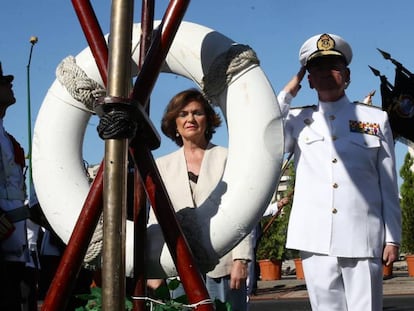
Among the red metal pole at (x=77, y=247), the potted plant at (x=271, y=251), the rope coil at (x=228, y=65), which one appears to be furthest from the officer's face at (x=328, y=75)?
the potted plant at (x=271, y=251)

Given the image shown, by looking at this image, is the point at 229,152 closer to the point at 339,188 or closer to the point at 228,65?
the point at 228,65

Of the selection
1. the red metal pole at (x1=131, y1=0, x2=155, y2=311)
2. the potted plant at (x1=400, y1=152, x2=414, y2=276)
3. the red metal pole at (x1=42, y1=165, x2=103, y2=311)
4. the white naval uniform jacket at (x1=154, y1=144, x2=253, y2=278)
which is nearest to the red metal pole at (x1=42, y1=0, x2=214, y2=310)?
the red metal pole at (x1=42, y1=165, x2=103, y2=311)

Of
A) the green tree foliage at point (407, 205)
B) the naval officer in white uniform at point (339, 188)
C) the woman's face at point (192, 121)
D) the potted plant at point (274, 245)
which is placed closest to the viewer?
the naval officer in white uniform at point (339, 188)

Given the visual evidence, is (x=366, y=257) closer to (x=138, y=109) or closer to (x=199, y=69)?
(x=199, y=69)

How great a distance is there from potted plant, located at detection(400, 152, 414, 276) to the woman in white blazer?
1482 cm

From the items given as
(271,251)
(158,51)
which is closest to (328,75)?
(158,51)

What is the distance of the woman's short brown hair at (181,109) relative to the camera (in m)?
3.36

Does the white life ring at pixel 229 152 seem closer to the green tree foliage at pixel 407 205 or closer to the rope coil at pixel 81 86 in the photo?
the rope coil at pixel 81 86

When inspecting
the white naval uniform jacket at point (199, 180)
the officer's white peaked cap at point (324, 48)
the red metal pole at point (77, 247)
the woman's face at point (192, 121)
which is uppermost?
the officer's white peaked cap at point (324, 48)

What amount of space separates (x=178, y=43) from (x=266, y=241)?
1415cm

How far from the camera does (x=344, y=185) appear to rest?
3070 millimetres

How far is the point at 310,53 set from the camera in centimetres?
318

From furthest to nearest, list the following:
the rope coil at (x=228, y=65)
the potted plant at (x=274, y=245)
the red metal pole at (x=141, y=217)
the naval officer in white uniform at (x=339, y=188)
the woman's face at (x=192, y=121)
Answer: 1. the potted plant at (x=274, y=245)
2. the woman's face at (x=192, y=121)
3. the naval officer in white uniform at (x=339, y=188)
4. the rope coil at (x=228, y=65)
5. the red metal pole at (x=141, y=217)

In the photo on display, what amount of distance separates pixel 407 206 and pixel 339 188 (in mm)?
16132
